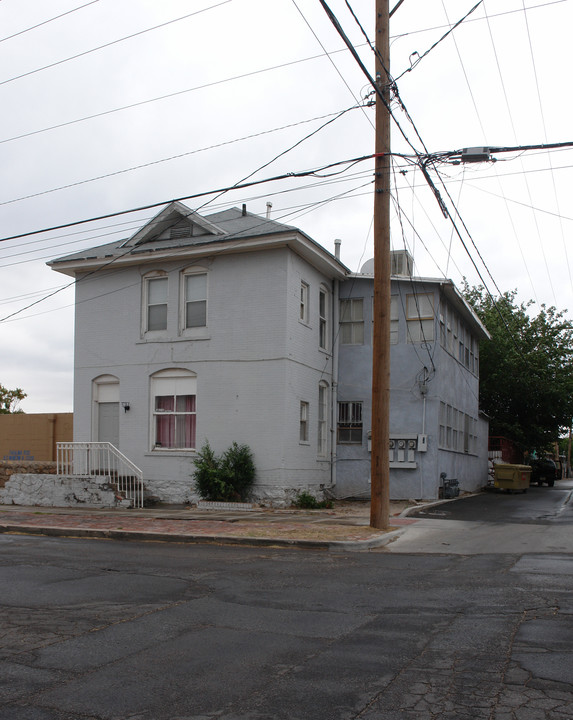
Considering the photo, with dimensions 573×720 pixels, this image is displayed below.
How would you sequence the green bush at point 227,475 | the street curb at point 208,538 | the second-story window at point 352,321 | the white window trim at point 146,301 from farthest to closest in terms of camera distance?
1. the second-story window at point 352,321
2. the white window trim at point 146,301
3. the green bush at point 227,475
4. the street curb at point 208,538

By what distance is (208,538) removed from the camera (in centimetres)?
1245

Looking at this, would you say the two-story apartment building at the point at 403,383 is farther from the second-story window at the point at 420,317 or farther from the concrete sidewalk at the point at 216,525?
the concrete sidewalk at the point at 216,525

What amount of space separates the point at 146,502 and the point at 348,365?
731 cm

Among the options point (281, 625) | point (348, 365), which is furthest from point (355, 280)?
point (281, 625)

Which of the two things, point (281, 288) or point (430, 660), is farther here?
point (281, 288)

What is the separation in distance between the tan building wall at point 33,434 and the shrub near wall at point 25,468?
3.99 meters

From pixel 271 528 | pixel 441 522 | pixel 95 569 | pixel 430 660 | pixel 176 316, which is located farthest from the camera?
pixel 176 316

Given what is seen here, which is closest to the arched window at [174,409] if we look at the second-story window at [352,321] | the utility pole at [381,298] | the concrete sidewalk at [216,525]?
the concrete sidewalk at [216,525]

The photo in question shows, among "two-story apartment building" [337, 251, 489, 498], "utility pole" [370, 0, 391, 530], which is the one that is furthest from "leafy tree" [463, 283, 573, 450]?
"utility pole" [370, 0, 391, 530]

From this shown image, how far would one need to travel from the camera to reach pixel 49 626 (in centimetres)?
638

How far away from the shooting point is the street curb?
1156cm

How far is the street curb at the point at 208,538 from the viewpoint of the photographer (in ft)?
37.9

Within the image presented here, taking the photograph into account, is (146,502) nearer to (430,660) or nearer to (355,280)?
(355,280)

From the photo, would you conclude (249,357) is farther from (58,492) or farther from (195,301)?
(58,492)
